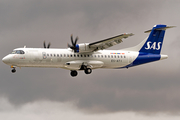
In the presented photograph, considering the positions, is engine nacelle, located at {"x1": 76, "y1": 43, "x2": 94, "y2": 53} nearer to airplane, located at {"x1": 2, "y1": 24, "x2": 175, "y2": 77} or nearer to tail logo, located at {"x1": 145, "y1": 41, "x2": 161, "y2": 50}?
airplane, located at {"x1": 2, "y1": 24, "x2": 175, "y2": 77}

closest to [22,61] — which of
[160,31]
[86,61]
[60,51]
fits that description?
[60,51]

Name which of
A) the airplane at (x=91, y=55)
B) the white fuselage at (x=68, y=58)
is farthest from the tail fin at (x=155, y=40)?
the white fuselage at (x=68, y=58)

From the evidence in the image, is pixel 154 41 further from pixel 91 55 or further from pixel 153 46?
pixel 91 55

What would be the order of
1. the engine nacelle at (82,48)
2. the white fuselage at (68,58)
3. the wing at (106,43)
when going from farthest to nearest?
the engine nacelle at (82,48) → the wing at (106,43) → the white fuselage at (68,58)

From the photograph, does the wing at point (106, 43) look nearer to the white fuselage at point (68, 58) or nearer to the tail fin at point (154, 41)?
the white fuselage at point (68, 58)

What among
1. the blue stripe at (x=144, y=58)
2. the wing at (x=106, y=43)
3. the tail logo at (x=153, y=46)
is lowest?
the blue stripe at (x=144, y=58)

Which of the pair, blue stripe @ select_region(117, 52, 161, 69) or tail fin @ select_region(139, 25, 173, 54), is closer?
blue stripe @ select_region(117, 52, 161, 69)

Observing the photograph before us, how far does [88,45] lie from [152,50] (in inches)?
375

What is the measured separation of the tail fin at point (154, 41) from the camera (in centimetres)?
4306

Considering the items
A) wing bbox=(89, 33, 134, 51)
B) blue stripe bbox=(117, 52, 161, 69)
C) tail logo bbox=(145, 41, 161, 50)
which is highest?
wing bbox=(89, 33, 134, 51)

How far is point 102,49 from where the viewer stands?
129 ft

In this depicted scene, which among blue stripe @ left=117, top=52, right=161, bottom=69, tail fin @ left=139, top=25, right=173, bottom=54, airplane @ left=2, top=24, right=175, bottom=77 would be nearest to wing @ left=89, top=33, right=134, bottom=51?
airplane @ left=2, top=24, right=175, bottom=77

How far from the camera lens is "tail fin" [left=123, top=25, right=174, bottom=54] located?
141 ft

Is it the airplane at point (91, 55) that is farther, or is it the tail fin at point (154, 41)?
the tail fin at point (154, 41)
